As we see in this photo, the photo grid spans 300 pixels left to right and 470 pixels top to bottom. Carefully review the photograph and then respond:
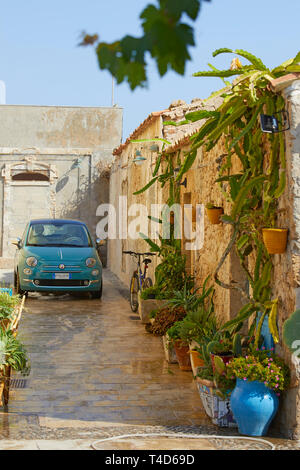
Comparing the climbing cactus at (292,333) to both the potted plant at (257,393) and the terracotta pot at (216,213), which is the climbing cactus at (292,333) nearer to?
the potted plant at (257,393)

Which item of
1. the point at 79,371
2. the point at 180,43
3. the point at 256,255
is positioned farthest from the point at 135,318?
the point at 180,43

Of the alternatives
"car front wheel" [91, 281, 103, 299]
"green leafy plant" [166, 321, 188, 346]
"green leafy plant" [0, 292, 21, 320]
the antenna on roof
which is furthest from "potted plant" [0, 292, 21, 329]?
the antenna on roof

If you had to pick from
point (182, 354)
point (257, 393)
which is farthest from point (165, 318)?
point (257, 393)

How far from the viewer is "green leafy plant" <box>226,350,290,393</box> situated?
14.4 feet

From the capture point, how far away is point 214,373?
4859 millimetres

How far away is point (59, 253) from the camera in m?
11.3

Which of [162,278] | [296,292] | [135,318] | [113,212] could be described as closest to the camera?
[296,292]

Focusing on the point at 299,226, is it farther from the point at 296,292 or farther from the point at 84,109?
the point at 84,109

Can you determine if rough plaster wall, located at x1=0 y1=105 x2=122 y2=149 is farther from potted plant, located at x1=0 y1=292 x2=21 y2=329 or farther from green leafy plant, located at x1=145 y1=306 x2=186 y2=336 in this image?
potted plant, located at x1=0 y1=292 x2=21 y2=329

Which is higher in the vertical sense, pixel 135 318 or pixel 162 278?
pixel 162 278

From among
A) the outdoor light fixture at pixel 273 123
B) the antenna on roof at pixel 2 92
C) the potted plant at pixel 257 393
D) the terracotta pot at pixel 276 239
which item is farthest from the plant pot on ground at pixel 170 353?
the antenna on roof at pixel 2 92

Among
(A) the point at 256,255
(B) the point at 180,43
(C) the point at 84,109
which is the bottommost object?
(A) the point at 256,255

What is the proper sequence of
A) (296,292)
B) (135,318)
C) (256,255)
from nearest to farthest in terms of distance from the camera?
1. (296,292)
2. (256,255)
3. (135,318)

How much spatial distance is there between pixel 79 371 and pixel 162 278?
9.50 ft
